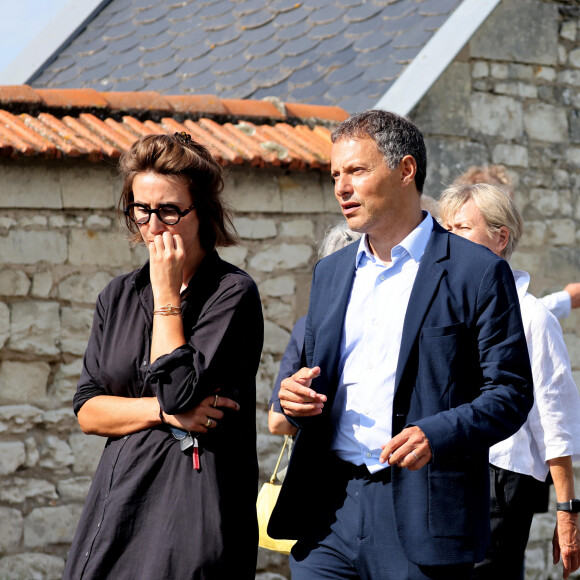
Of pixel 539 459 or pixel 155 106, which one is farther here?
pixel 155 106

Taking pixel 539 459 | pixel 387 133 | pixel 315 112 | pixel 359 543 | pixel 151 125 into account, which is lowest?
pixel 359 543

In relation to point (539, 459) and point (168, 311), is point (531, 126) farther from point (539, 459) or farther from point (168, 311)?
point (168, 311)

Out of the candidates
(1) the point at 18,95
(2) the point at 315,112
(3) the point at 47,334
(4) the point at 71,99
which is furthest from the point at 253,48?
(3) the point at 47,334

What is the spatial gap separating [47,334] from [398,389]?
10.5 ft

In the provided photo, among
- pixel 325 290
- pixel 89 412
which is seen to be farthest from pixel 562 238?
pixel 89 412

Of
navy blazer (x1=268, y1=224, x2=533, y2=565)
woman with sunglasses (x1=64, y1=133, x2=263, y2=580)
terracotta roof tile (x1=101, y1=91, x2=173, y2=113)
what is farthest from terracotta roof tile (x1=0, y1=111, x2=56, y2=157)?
navy blazer (x1=268, y1=224, x2=533, y2=565)

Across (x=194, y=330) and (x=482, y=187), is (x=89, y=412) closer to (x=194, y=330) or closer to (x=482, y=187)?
(x=194, y=330)

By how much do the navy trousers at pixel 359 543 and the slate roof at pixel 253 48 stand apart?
14.3 feet

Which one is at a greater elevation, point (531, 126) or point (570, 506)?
point (531, 126)

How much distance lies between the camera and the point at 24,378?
5305 millimetres

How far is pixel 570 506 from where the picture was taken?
10.9 feet

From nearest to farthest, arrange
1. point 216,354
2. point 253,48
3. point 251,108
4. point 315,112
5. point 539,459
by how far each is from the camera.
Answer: point 216,354
point 539,459
point 251,108
point 315,112
point 253,48

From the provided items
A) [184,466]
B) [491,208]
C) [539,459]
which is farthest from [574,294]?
[184,466]

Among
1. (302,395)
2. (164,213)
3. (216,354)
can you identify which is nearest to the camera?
(302,395)
